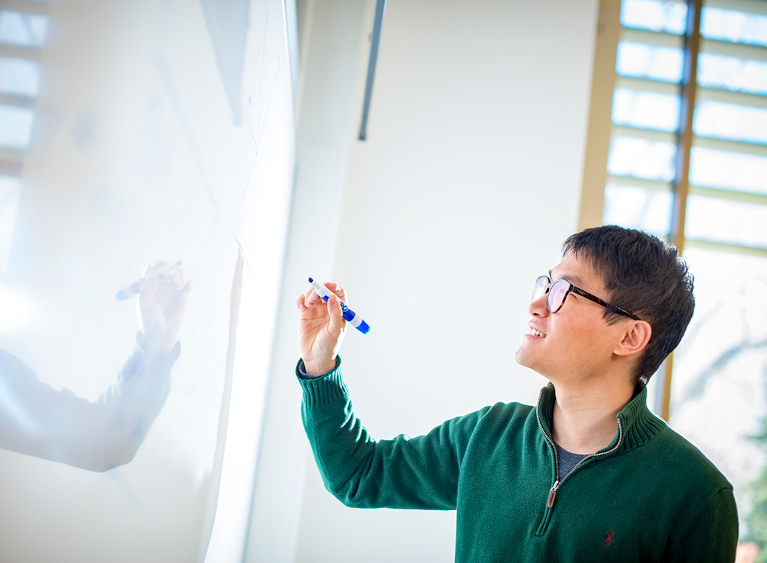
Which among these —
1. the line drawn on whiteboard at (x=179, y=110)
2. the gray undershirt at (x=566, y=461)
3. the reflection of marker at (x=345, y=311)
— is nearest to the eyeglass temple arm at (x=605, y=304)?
the gray undershirt at (x=566, y=461)

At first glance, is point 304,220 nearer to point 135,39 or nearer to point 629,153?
point 629,153

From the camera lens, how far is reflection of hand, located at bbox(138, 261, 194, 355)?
1.28 ft

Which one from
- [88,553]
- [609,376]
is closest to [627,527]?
[609,376]

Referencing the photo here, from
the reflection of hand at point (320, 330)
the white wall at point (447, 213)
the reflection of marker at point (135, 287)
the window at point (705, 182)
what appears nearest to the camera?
the reflection of marker at point (135, 287)

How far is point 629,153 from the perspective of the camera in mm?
2391

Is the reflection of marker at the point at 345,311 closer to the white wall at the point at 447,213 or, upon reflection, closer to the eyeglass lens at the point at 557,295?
the eyeglass lens at the point at 557,295

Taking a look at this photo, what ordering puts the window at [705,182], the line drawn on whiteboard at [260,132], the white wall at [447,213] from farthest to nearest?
the window at [705,182]
the white wall at [447,213]
the line drawn on whiteboard at [260,132]

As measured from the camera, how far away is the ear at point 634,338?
3.58 feet

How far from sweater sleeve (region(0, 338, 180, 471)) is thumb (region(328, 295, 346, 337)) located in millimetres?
515

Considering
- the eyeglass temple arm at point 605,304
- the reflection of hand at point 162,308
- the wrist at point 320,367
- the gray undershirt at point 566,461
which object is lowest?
the gray undershirt at point 566,461

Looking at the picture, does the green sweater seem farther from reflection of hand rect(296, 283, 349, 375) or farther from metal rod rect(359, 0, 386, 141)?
metal rod rect(359, 0, 386, 141)

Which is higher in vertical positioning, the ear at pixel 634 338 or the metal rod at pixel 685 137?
the metal rod at pixel 685 137

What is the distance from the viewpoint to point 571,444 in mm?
1059

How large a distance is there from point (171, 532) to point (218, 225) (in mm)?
318
